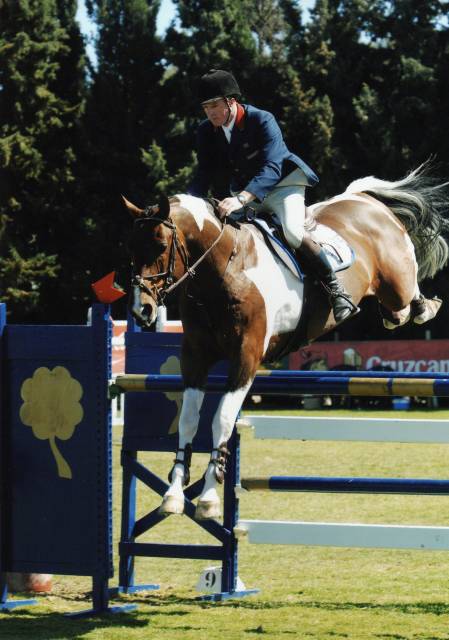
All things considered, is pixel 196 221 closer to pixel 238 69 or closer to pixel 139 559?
pixel 139 559

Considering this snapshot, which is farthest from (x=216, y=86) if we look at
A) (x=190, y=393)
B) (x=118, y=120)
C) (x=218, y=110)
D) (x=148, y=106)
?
(x=148, y=106)

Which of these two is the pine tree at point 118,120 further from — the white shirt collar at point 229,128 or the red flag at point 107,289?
the red flag at point 107,289

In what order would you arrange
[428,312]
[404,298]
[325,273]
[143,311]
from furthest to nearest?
[428,312]
[404,298]
[325,273]
[143,311]

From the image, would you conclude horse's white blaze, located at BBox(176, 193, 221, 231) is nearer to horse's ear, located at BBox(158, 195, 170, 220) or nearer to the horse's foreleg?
horse's ear, located at BBox(158, 195, 170, 220)

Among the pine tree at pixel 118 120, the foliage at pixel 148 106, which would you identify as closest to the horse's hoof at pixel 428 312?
the foliage at pixel 148 106

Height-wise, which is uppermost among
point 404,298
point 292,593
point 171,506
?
point 404,298

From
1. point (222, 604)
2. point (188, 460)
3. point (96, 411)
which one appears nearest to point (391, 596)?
point (222, 604)

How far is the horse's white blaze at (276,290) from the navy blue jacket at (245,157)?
1.11 ft

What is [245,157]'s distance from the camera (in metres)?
5.52

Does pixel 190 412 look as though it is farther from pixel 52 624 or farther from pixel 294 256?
pixel 52 624

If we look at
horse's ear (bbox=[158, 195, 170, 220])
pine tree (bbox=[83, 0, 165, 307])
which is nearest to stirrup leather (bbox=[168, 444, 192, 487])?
horse's ear (bbox=[158, 195, 170, 220])

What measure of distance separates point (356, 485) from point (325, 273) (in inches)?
46.6

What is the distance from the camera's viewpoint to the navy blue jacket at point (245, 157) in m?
5.42

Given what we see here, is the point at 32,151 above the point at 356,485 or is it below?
above
